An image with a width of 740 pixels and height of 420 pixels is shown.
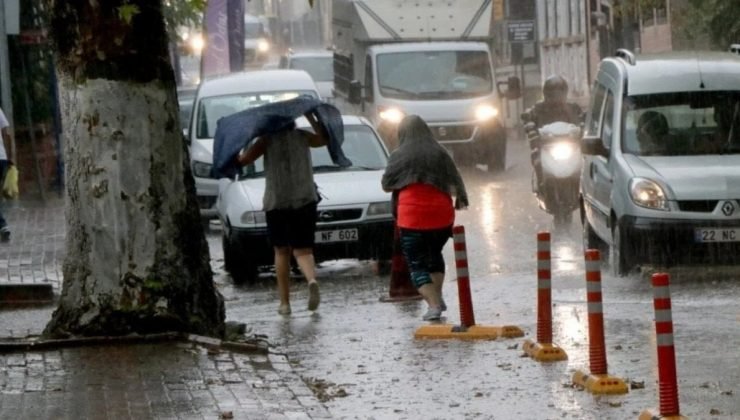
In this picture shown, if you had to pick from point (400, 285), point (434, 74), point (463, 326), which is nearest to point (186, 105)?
point (434, 74)

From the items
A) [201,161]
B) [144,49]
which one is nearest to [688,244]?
[144,49]

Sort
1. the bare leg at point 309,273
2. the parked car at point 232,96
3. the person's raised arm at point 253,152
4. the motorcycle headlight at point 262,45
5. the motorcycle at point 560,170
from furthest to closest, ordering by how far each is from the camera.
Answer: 1. the motorcycle headlight at point 262,45
2. the parked car at point 232,96
3. the motorcycle at point 560,170
4. the person's raised arm at point 253,152
5. the bare leg at point 309,273

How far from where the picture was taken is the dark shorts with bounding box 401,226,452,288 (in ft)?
50.5

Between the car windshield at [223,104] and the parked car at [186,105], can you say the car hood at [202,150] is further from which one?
the parked car at [186,105]

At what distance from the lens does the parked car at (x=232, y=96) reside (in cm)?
2723

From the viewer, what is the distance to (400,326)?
596 inches

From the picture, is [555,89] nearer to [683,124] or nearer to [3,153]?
[683,124]

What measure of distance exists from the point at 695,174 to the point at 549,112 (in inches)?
306

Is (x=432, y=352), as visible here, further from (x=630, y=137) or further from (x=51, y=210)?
(x=51, y=210)

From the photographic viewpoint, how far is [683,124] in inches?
735

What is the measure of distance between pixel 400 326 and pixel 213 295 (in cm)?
175

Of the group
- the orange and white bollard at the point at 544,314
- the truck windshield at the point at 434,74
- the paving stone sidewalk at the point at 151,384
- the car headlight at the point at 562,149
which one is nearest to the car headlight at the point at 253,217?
the paving stone sidewalk at the point at 151,384

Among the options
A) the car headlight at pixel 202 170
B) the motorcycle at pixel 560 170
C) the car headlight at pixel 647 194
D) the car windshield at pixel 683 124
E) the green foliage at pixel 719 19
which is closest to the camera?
the car headlight at pixel 647 194

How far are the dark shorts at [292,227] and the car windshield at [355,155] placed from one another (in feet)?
13.5
